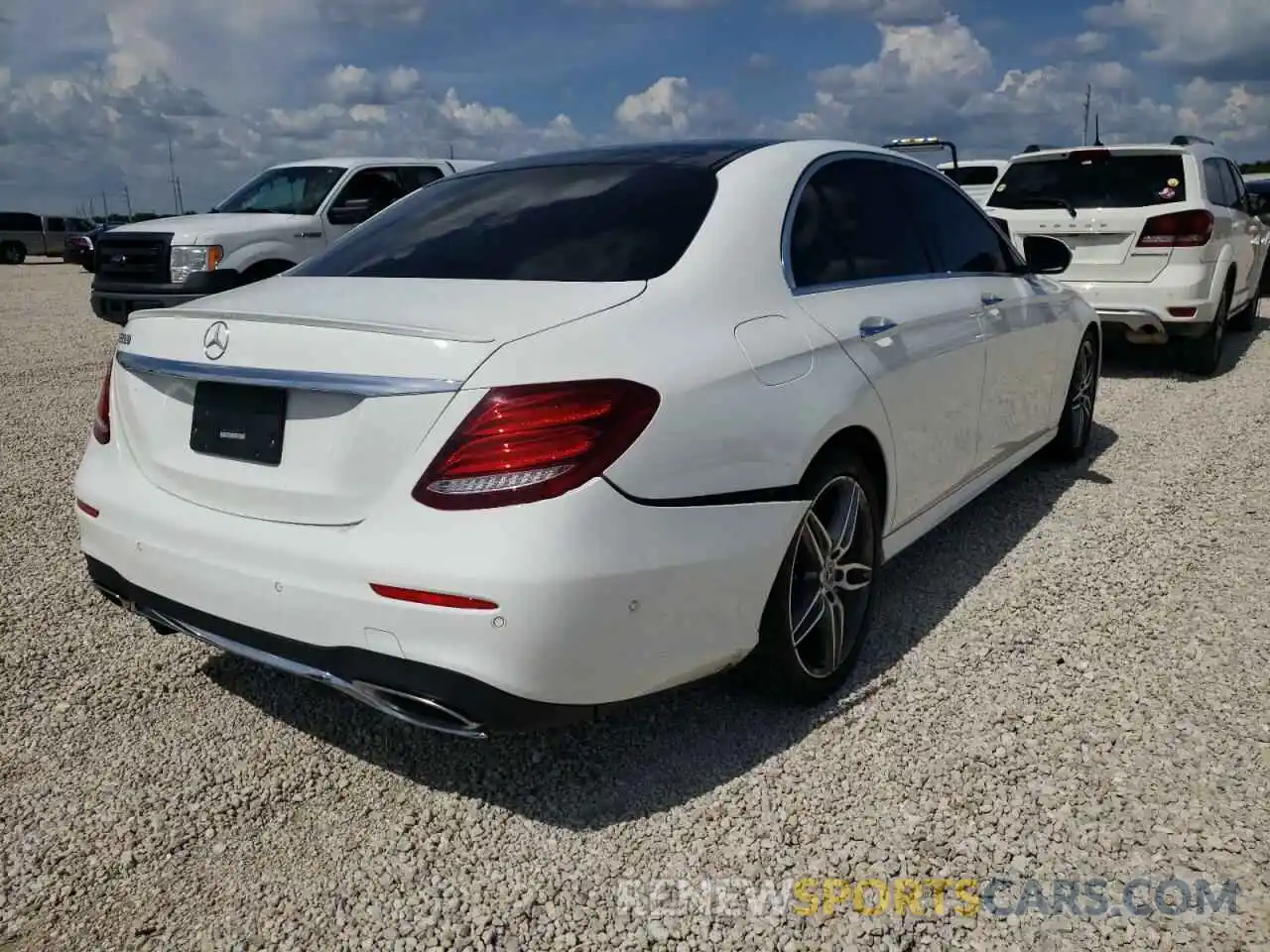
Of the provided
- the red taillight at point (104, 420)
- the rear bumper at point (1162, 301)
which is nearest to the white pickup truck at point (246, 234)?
the rear bumper at point (1162, 301)

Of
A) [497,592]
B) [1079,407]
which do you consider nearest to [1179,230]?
[1079,407]

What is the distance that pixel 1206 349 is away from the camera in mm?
8203

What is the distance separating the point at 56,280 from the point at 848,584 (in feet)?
84.9

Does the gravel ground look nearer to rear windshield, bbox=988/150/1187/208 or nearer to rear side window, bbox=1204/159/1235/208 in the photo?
rear windshield, bbox=988/150/1187/208

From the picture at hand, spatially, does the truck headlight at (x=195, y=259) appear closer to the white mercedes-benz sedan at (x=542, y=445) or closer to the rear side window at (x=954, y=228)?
the white mercedes-benz sedan at (x=542, y=445)

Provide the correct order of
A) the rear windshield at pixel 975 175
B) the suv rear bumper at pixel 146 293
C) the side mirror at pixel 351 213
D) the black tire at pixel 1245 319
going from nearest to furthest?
1. the side mirror at pixel 351 213
2. the suv rear bumper at pixel 146 293
3. the black tire at pixel 1245 319
4. the rear windshield at pixel 975 175

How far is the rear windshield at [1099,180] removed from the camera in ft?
26.0

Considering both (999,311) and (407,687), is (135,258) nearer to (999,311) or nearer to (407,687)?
(999,311)

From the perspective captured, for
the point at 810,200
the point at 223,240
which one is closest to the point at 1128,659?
the point at 810,200

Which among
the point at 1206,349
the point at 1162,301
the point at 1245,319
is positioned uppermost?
the point at 1162,301

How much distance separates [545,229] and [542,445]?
102 cm

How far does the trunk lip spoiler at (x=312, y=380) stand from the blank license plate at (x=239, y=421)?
27 mm

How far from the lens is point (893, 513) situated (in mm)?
3428

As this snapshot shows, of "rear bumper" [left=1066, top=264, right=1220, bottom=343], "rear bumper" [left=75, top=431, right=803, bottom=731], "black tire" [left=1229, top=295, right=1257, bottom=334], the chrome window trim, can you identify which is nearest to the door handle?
the chrome window trim
